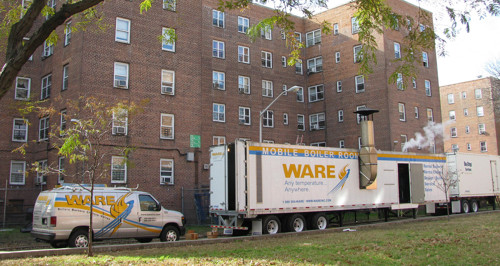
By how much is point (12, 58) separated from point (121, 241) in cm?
1273

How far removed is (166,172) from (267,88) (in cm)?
1368

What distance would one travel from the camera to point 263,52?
3966 cm

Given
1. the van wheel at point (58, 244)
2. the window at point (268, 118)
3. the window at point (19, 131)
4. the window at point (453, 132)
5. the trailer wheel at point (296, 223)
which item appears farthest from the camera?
the window at point (453, 132)

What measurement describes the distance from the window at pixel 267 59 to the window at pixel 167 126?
40.6 feet

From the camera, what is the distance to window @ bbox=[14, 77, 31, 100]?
3100 centimetres

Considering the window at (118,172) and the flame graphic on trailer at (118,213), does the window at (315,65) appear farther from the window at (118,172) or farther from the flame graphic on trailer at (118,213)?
the flame graphic on trailer at (118,213)

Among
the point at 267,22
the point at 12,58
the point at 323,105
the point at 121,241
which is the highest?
the point at 323,105

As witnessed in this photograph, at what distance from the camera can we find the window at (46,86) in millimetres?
30517

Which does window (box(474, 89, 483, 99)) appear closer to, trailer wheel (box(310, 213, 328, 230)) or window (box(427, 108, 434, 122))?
window (box(427, 108, 434, 122))

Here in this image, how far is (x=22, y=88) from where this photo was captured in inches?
1230

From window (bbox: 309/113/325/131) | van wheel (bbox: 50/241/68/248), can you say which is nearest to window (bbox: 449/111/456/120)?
window (bbox: 309/113/325/131)

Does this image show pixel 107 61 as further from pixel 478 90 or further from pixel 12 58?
pixel 478 90

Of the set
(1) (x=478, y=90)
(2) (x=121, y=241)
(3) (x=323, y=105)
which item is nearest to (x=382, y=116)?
(3) (x=323, y=105)

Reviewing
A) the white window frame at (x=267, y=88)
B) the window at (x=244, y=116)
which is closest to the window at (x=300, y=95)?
the white window frame at (x=267, y=88)
